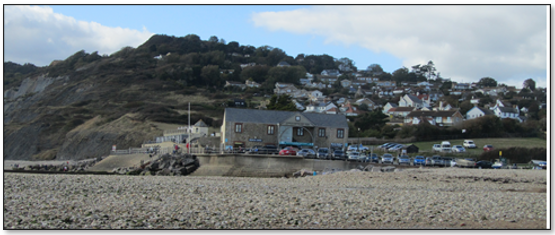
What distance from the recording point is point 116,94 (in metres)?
105

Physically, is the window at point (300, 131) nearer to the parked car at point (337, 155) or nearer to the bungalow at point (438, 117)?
the parked car at point (337, 155)

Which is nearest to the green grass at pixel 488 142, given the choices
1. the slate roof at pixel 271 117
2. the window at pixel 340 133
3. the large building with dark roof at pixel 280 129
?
the window at pixel 340 133

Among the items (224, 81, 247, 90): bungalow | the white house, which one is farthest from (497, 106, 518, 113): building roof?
(224, 81, 247, 90): bungalow

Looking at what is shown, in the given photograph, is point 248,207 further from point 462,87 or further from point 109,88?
point 462,87

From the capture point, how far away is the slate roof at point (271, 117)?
42.6m

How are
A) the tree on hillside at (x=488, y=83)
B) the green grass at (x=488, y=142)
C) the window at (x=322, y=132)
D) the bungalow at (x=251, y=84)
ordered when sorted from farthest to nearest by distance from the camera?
the tree on hillside at (x=488, y=83), the bungalow at (x=251, y=84), the green grass at (x=488, y=142), the window at (x=322, y=132)

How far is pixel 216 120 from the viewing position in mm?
76375

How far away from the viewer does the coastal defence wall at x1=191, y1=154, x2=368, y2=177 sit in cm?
3381

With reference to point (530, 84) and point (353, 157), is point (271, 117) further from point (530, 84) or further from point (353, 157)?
point (530, 84)

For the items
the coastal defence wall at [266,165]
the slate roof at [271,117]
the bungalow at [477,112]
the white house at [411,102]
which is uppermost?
the white house at [411,102]

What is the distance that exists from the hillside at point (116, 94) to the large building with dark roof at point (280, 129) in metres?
24.9

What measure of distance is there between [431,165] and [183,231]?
28.4 m

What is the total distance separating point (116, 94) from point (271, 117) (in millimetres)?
69127

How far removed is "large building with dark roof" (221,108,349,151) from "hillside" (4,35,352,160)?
24.9m
